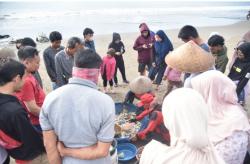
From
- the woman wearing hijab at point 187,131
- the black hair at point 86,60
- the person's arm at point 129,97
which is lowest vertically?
the person's arm at point 129,97

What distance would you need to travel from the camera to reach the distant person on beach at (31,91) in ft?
11.3

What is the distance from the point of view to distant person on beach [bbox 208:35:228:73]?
545 centimetres

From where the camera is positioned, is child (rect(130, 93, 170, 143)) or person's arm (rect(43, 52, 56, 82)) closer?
child (rect(130, 93, 170, 143))

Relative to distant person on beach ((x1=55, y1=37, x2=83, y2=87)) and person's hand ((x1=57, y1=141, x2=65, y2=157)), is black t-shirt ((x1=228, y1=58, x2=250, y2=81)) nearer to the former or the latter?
distant person on beach ((x1=55, y1=37, x2=83, y2=87))

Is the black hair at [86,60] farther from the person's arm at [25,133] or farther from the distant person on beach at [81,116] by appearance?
the person's arm at [25,133]

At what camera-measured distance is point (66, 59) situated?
5.14 meters

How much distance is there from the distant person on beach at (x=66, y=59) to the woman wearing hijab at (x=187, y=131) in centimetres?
314

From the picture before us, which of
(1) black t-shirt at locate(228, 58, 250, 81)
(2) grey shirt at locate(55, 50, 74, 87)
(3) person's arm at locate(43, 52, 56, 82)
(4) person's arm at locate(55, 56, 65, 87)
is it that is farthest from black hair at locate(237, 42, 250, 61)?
(3) person's arm at locate(43, 52, 56, 82)

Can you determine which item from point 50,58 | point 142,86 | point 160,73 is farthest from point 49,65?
point 160,73

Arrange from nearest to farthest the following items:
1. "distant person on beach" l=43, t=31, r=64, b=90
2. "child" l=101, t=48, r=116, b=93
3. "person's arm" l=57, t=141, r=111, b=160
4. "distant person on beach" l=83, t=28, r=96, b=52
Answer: "person's arm" l=57, t=141, r=111, b=160, "distant person on beach" l=43, t=31, r=64, b=90, "distant person on beach" l=83, t=28, r=96, b=52, "child" l=101, t=48, r=116, b=93

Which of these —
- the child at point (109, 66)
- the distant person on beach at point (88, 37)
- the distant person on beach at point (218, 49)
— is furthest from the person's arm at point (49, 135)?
the child at point (109, 66)

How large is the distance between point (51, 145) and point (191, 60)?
7.16ft

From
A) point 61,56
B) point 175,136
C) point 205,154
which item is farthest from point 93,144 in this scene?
point 61,56

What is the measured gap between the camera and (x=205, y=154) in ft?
6.71
